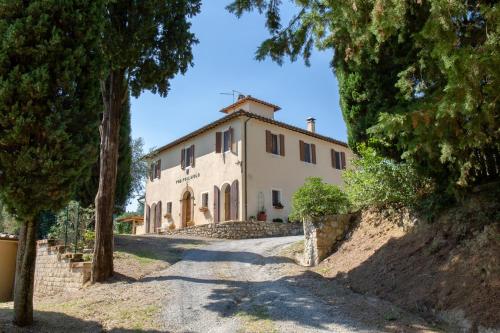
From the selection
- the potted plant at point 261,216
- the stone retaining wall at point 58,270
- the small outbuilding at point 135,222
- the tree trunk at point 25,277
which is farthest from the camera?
the small outbuilding at point 135,222

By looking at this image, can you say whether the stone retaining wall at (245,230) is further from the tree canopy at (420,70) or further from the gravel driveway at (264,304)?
the tree canopy at (420,70)

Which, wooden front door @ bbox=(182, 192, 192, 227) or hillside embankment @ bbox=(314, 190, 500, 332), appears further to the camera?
wooden front door @ bbox=(182, 192, 192, 227)

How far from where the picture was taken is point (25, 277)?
629cm

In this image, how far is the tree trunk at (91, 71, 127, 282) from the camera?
9336 mm

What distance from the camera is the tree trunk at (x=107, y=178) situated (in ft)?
30.6

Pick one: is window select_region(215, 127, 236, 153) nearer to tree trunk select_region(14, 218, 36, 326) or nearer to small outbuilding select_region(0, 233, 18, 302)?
small outbuilding select_region(0, 233, 18, 302)

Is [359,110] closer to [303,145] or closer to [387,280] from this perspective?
[387,280]

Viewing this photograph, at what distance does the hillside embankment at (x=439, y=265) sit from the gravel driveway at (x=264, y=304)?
413 mm

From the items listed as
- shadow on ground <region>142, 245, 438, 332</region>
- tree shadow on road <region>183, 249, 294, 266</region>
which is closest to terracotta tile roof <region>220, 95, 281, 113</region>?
tree shadow on road <region>183, 249, 294, 266</region>

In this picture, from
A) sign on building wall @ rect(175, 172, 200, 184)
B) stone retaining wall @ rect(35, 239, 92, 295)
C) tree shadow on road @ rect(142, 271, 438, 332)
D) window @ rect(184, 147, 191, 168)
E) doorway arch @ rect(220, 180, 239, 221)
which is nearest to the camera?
tree shadow on road @ rect(142, 271, 438, 332)

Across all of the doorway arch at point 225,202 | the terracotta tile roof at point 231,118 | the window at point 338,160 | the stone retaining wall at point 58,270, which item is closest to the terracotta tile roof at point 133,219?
the terracotta tile roof at point 231,118

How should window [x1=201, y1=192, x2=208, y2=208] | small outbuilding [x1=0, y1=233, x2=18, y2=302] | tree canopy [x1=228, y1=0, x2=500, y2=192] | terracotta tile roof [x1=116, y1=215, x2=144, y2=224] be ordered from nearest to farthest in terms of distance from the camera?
tree canopy [x1=228, y1=0, x2=500, y2=192] → small outbuilding [x1=0, y1=233, x2=18, y2=302] → window [x1=201, y1=192, x2=208, y2=208] → terracotta tile roof [x1=116, y1=215, x2=144, y2=224]

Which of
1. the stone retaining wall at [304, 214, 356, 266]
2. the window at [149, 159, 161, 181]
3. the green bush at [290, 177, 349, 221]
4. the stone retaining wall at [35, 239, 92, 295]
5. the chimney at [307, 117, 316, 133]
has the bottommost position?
the stone retaining wall at [35, 239, 92, 295]

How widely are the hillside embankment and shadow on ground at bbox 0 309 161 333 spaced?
4.00 m
